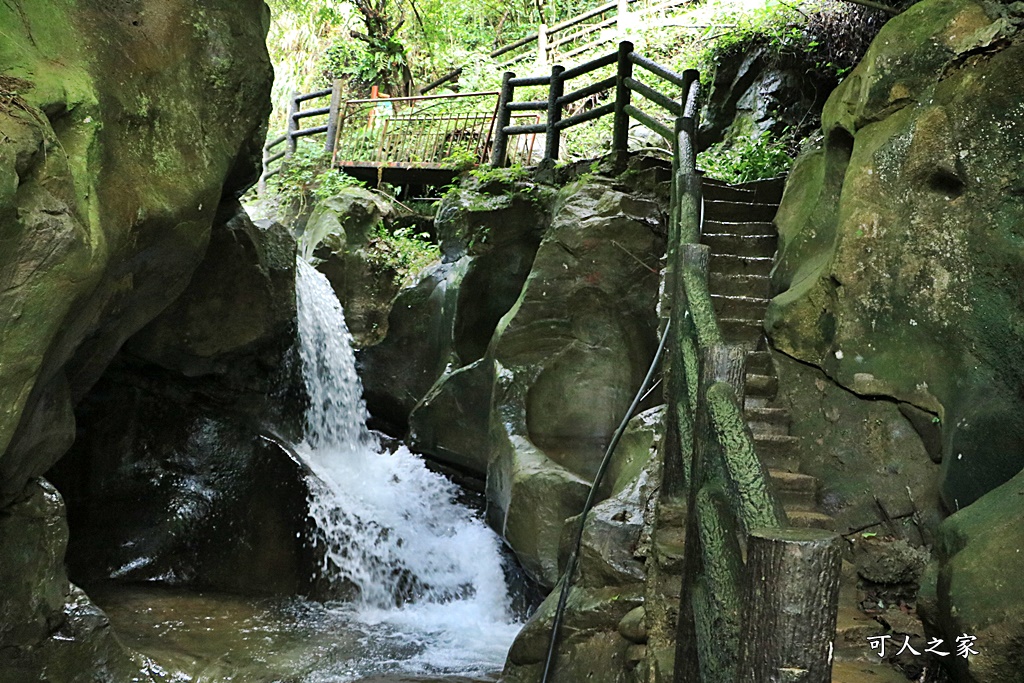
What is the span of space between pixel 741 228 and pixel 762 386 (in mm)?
1906

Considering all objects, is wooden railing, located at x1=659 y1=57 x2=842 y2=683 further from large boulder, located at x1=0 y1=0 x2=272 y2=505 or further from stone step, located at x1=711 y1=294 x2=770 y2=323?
large boulder, located at x1=0 y1=0 x2=272 y2=505

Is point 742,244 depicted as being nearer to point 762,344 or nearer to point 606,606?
point 762,344

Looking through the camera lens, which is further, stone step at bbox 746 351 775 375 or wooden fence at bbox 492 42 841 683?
stone step at bbox 746 351 775 375

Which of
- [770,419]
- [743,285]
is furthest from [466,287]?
[770,419]

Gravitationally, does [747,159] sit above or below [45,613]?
above

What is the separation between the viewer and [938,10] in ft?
17.0

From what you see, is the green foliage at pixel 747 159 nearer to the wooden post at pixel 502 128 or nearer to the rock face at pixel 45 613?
the wooden post at pixel 502 128

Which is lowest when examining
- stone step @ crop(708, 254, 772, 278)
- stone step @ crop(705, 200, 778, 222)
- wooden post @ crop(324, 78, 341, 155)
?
stone step @ crop(708, 254, 772, 278)

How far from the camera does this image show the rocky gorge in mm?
3893

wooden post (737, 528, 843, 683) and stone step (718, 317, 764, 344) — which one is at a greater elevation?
stone step (718, 317, 764, 344)

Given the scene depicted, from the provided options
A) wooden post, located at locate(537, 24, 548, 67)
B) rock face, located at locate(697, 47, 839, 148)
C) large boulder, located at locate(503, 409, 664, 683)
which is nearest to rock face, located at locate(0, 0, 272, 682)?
large boulder, located at locate(503, 409, 664, 683)

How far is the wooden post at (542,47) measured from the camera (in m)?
17.1

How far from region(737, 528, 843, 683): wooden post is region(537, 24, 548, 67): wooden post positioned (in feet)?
54.2

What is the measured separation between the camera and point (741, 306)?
238 inches
